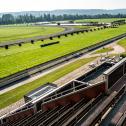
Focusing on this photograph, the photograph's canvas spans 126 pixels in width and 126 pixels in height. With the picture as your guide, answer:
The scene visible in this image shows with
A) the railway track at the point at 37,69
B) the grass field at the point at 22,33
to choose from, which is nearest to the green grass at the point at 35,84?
the railway track at the point at 37,69

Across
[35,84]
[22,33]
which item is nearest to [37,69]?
[35,84]

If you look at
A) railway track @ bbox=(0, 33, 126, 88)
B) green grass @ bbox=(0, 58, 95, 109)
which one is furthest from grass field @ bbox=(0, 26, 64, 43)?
green grass @ bbox=(0, 58, 95, 109)

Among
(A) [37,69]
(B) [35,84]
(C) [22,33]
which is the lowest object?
(B) [35,84]

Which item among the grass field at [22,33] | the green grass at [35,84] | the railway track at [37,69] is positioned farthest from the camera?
the grass field at [22,33]

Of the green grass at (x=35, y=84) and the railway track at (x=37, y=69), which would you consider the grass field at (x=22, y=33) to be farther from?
the green grass at (x=35, y=84)

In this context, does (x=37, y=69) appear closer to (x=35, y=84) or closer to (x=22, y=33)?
(x=35, y=84)

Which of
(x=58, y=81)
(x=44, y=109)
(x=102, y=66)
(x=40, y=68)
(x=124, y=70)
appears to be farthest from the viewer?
(x=40, y=68)

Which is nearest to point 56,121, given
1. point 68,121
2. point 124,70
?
point 68,121

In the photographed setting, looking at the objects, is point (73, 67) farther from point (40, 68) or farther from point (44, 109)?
point (44, 109)
